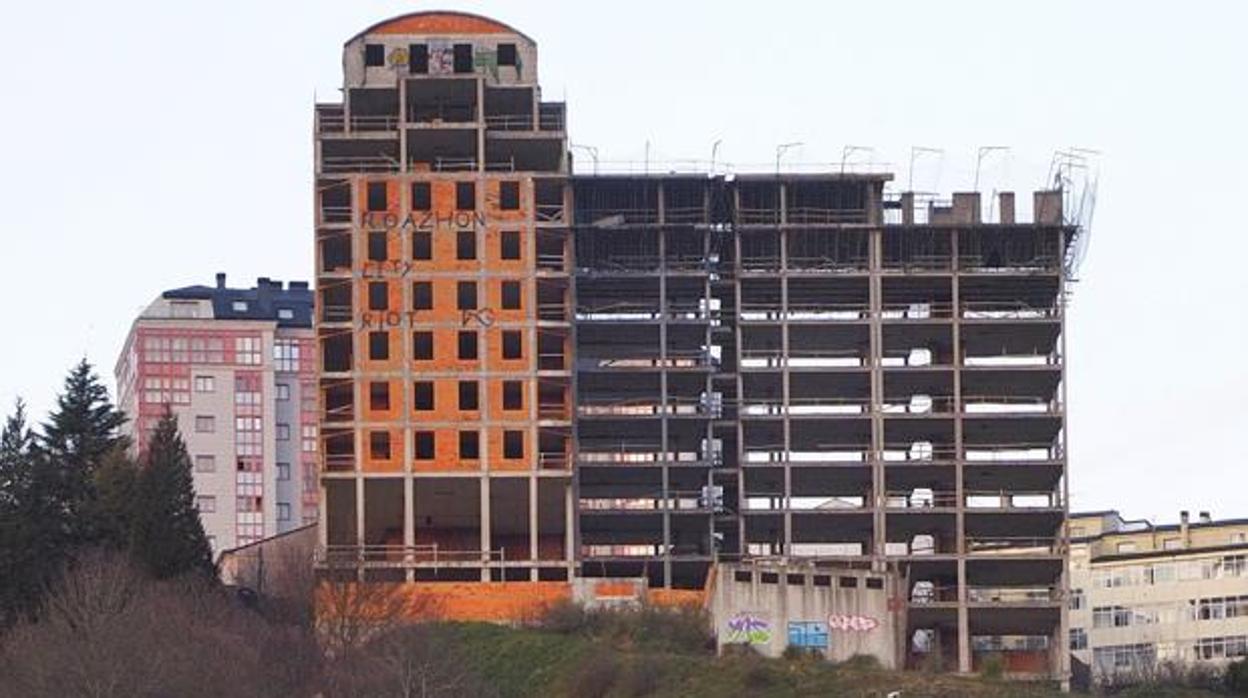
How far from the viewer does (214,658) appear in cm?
10425

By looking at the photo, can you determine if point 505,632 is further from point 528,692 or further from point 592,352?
point 592,352

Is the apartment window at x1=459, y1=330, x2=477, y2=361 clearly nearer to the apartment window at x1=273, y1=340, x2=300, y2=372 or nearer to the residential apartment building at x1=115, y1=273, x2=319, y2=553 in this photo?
the residential apartment building at x1=115, y1=273, x2=319, y2=553

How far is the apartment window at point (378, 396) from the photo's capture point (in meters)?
127

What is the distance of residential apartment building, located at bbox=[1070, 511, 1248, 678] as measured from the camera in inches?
5876

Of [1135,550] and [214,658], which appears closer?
[214,658]

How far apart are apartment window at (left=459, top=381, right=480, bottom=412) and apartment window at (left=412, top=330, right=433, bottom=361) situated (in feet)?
6.14

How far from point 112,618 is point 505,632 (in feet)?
68.9

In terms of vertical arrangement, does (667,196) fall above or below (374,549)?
above

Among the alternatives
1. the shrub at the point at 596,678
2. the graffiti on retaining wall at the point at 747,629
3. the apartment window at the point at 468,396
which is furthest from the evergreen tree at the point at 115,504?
the graffiti on retaining wall at the point at 747,629

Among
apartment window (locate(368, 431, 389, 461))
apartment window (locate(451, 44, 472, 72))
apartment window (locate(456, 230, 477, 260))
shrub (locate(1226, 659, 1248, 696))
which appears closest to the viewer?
shrub (locate(1226, 659, 1248, 696))

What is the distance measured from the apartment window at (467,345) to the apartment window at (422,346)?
4.27 feet

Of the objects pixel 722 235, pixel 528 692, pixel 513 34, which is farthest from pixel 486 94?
pixel 528 692

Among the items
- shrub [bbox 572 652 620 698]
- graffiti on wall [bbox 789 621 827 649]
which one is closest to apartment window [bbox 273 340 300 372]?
graffiti on wall [bbox 789 621 827 649]

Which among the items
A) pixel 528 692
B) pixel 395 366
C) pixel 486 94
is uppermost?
pixel 486 94
